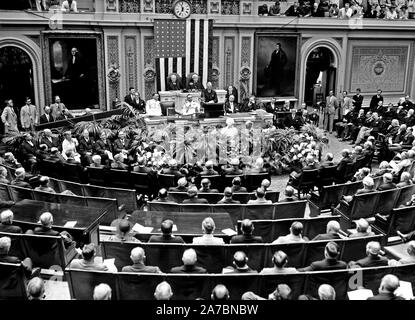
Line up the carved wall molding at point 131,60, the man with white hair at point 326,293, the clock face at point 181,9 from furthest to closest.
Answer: the carved wall molding at point 131,60 → the clock face at point 181,9 → the man with white hair at point 326,293

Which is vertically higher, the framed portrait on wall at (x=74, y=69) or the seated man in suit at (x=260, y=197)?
the framed portrait on wall at (x=74, y=69)

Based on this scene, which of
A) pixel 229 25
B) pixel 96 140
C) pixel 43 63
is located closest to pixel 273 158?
→ pixel 96 140

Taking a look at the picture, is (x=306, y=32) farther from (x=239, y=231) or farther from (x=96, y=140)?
(x=239, y=231)

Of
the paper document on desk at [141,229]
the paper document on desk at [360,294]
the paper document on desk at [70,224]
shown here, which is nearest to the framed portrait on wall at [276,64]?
the paper document on desk at [141,229]

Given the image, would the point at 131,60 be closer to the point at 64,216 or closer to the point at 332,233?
the point at 64,216

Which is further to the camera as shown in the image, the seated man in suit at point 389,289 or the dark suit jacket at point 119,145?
the dark suit jacket at point 119,145

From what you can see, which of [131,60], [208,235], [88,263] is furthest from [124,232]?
[131,60]

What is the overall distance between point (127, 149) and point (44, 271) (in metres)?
6.83

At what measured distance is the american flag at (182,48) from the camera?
742 inches

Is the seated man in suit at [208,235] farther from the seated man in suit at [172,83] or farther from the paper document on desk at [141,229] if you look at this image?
the seated man in suit at [172,83]

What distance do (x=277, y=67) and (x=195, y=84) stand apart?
4.89 meters

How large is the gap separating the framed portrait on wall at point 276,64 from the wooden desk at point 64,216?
14010 mm

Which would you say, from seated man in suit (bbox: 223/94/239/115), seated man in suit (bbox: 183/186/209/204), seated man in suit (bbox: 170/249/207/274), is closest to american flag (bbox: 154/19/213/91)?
seated man in suit (bbox: 223/94/239/115)

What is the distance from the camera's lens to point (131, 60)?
63.2 ft
